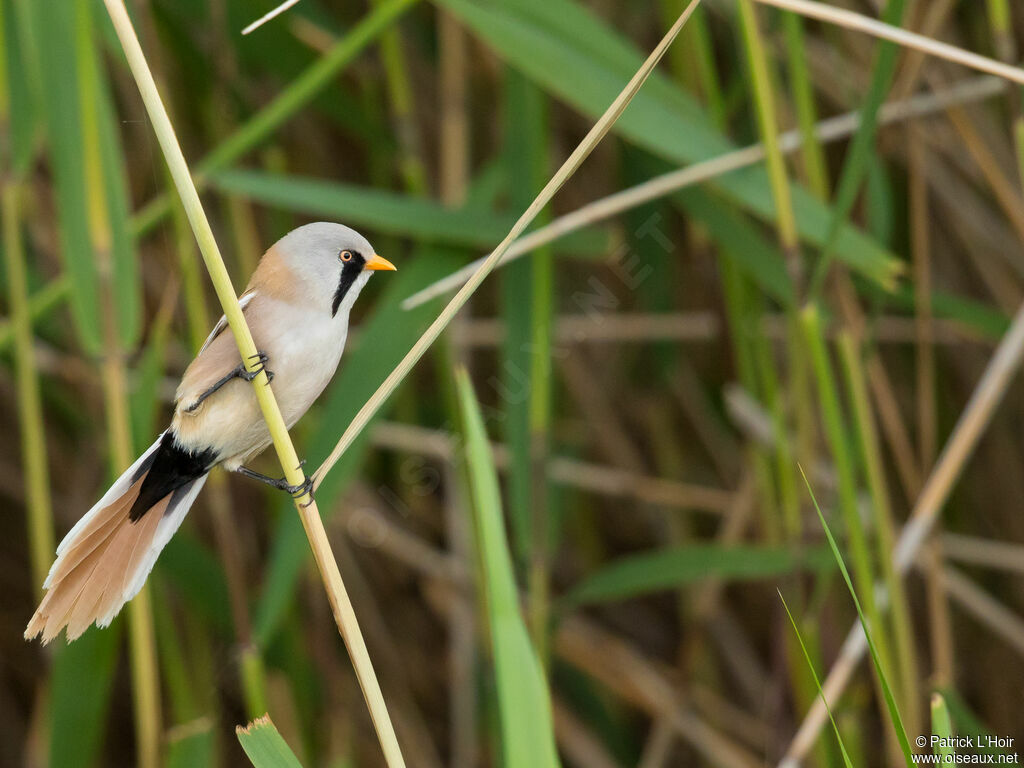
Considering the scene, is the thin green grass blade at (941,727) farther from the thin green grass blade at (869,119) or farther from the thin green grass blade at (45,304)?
the thin green grass blade at (45,304)

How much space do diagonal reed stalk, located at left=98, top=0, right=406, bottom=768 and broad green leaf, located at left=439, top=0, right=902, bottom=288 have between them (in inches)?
27.8

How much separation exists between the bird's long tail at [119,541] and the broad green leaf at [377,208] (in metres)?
0.52

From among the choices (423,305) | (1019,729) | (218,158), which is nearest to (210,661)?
(423,305)

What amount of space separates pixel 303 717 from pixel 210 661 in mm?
285

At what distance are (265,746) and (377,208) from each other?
95 cm

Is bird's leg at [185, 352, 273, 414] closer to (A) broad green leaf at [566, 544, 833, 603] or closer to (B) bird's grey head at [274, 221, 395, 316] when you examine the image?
(B) bird's grey head at [274, 221, 395, 316]

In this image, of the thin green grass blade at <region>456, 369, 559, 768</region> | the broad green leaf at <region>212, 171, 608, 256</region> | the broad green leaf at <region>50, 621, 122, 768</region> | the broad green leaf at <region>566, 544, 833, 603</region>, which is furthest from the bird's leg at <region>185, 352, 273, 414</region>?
the broad green leaf at <region>566, 544, 833, 603</region>

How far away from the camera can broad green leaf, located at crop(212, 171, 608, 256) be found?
1.41 m

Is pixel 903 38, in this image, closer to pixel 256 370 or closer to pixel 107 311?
pixel 256 370

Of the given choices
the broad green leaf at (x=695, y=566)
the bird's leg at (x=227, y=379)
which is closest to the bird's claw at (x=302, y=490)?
the bird's leg at (x=227, y=379)

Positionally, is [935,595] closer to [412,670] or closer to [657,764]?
[657,764]

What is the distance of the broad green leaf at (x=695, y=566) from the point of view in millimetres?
1729

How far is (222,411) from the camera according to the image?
0.97 meters

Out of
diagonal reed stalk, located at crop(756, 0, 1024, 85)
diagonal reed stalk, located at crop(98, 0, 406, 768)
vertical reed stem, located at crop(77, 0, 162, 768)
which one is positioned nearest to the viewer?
diagonal reed stalk, located at crop(98, 0, 406, 768)
